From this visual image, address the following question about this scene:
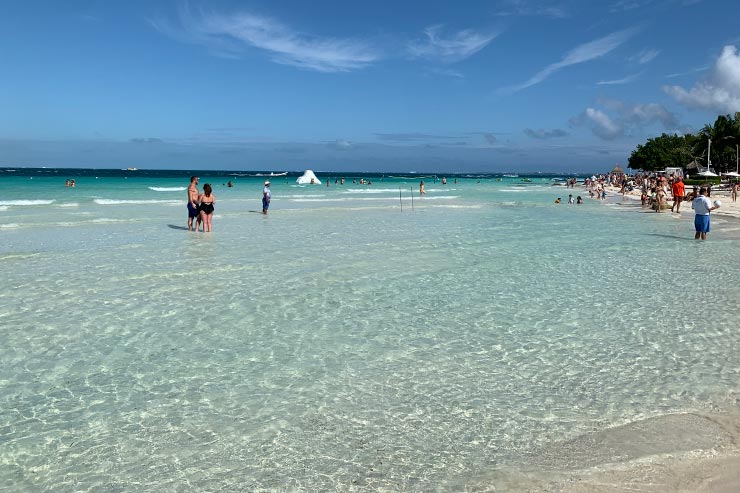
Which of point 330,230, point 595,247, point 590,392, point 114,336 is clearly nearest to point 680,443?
point 590,392

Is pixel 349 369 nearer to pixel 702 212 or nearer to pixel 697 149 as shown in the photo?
pixel 702 212

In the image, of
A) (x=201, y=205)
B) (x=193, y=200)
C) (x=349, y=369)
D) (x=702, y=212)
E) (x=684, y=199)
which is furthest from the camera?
(x=684, y=199)

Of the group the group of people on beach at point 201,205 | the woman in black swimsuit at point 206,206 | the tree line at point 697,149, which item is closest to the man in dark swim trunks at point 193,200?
the group of people on beach at point 201,205

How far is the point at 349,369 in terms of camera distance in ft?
22.6

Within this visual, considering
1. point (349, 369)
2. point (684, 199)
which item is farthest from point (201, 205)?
point (684, 199)

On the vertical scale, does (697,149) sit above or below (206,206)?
above

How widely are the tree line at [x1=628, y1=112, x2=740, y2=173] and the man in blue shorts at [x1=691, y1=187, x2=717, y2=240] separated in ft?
217

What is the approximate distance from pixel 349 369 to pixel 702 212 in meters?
17.5

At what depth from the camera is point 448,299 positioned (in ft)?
34.5

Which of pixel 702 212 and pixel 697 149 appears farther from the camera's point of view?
pixel 697 149

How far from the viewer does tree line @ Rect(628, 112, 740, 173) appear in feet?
266

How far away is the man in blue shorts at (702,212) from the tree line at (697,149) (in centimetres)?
6602

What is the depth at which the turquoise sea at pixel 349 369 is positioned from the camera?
4723 mm

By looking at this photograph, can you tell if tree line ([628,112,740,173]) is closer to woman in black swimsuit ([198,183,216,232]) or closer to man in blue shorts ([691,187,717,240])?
man in blue shorts ([691,187,717,240])
